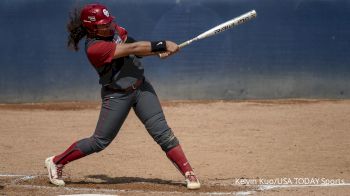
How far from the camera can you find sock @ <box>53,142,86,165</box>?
6.83 metres

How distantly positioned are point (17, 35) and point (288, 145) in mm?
5830

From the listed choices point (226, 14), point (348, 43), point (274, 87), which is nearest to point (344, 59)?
point (348, 43)

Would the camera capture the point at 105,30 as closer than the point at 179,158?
Yes

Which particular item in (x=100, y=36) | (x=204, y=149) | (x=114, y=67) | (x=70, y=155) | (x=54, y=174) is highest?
(x=100, y=36)

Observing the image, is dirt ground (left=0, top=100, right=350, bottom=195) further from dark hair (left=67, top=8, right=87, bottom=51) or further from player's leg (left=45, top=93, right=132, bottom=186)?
dark hair (left=67, top=8, right=87, bottom=51)

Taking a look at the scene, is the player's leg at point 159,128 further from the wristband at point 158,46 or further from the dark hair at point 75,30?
the dark hair at point 75,30

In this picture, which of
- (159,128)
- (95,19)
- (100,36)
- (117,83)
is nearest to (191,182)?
(159,128)

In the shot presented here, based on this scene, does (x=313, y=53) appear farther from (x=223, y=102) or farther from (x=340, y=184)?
(x=340, y=184)

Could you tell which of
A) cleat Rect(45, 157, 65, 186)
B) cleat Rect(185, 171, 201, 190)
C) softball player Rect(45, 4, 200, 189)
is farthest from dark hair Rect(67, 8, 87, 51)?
cleat Rect(185, 171, 201, 190)

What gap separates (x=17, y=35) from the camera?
1332cm

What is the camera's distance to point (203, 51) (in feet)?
44.3

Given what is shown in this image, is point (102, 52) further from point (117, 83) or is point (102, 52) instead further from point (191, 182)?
point (191, 182)

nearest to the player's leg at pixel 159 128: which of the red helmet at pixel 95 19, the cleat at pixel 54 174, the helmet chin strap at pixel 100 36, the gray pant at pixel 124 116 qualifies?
the gray pant at pixel 124 116

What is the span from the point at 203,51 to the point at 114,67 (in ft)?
22.9
